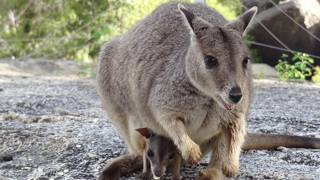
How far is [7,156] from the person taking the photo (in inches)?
220

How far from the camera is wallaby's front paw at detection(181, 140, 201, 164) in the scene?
4.33 metres

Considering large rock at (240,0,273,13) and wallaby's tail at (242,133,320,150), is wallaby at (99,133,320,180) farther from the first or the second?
large rock at (240,0,273,13)

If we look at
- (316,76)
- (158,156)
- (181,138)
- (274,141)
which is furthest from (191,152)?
(316,76)

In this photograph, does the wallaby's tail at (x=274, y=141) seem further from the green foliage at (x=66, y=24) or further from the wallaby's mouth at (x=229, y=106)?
the green foliage at (x=66, y=24)

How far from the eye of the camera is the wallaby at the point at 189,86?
4164mm

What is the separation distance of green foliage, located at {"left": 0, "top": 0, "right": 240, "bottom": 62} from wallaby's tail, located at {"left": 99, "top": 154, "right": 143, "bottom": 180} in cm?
959

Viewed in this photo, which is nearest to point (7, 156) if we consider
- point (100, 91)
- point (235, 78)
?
point (100, 91)

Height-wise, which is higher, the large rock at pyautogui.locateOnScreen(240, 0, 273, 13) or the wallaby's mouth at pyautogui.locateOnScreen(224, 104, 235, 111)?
the wallaby's mouth at pyautogui.locateOnScreen(224, 104, 235, 111)

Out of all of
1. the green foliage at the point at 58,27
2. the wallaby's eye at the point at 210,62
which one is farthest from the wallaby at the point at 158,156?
the green foliage at the point at 58,27

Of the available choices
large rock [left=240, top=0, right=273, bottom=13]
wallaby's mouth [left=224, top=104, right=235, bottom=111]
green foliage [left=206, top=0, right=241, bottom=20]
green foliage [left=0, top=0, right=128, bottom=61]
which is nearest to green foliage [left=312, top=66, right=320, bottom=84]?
large rock [left=240, top=0, right=273, bottom=13]

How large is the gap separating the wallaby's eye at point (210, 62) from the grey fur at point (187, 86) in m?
0.03

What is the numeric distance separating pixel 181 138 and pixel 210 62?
54cm

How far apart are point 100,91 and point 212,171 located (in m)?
1.37

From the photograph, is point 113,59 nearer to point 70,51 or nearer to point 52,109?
point 52,109
